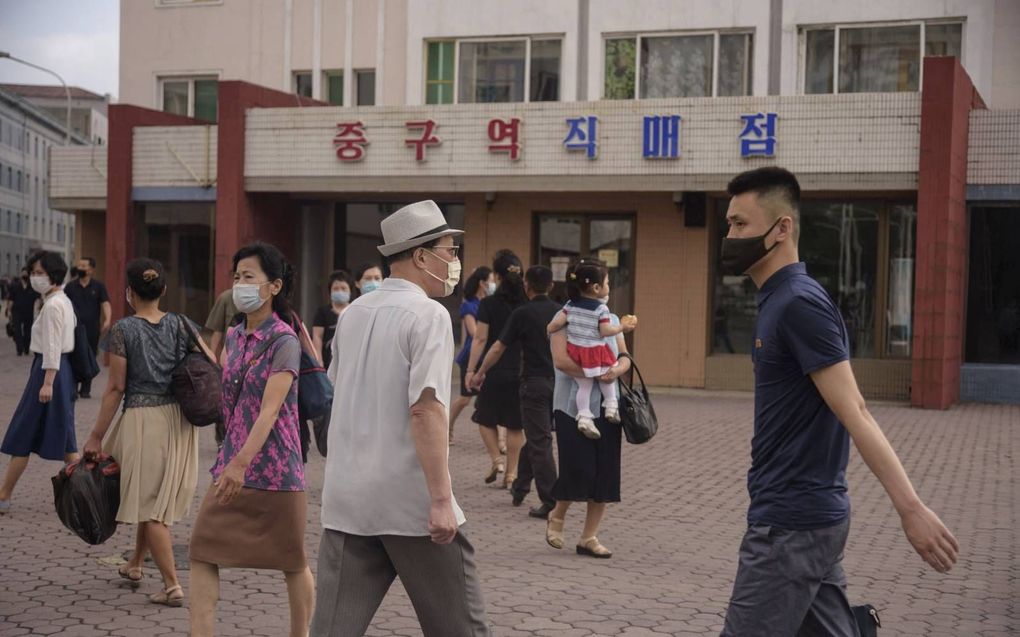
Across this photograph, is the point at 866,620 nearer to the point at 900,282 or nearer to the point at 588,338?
the point at 588,338

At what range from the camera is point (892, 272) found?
2003 cm

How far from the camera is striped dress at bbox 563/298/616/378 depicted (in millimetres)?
8180

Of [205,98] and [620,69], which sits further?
[205,98]

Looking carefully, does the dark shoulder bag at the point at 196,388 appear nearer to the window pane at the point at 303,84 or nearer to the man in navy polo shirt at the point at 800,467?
the man in navy polo shirt at the point at 800,467

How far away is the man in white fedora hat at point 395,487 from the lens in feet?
13.5

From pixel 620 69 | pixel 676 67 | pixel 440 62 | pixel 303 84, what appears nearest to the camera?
pixel 676 67

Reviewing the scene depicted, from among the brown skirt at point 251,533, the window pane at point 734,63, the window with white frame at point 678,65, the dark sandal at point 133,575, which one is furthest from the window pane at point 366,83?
the brown skirt at point 251,533

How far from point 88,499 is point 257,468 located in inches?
51.1

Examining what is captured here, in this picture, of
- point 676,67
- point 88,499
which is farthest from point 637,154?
point 88,499

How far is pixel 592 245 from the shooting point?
21.6m

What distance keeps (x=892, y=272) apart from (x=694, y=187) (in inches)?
136

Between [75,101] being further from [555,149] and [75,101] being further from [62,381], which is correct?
[62,381]

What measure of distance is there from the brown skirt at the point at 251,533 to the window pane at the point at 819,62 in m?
17.6

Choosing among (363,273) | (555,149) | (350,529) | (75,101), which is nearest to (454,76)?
(555,149)
